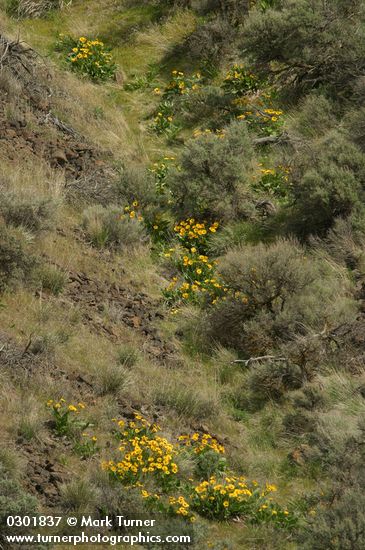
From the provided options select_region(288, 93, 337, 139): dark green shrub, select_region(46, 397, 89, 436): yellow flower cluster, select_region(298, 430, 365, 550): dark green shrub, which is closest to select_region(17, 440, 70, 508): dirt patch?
select_region(46, 397, 89, 436): yellow flower cluster

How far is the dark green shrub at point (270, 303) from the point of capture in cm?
1330

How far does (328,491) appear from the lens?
10.7 metres

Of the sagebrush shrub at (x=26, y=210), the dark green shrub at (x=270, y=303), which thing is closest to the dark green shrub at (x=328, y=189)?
the dark green shrub at (x=270, y=303)

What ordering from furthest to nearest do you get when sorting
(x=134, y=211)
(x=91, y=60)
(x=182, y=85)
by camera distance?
(x=91, y=60) → (x=182, y=85) → (x=134, y=211)

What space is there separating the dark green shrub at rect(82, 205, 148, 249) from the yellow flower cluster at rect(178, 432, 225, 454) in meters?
4.08

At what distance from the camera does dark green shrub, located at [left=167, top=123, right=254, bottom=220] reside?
16.1m

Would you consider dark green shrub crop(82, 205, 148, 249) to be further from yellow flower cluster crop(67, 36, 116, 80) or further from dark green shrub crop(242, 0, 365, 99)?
yellow flower cluster crop(67, 36, 116, 80)

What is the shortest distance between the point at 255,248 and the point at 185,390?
3.08 metres

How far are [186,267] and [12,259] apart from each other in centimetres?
269

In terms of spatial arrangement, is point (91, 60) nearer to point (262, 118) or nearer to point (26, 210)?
point (262, 118)

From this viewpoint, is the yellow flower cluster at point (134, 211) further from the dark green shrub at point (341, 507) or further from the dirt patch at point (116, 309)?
the dark green shrub at point (341, 507)

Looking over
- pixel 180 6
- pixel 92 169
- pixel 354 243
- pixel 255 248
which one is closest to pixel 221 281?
pixel 255 248

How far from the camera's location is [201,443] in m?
11.4

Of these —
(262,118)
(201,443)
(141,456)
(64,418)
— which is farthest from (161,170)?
(141,456)
